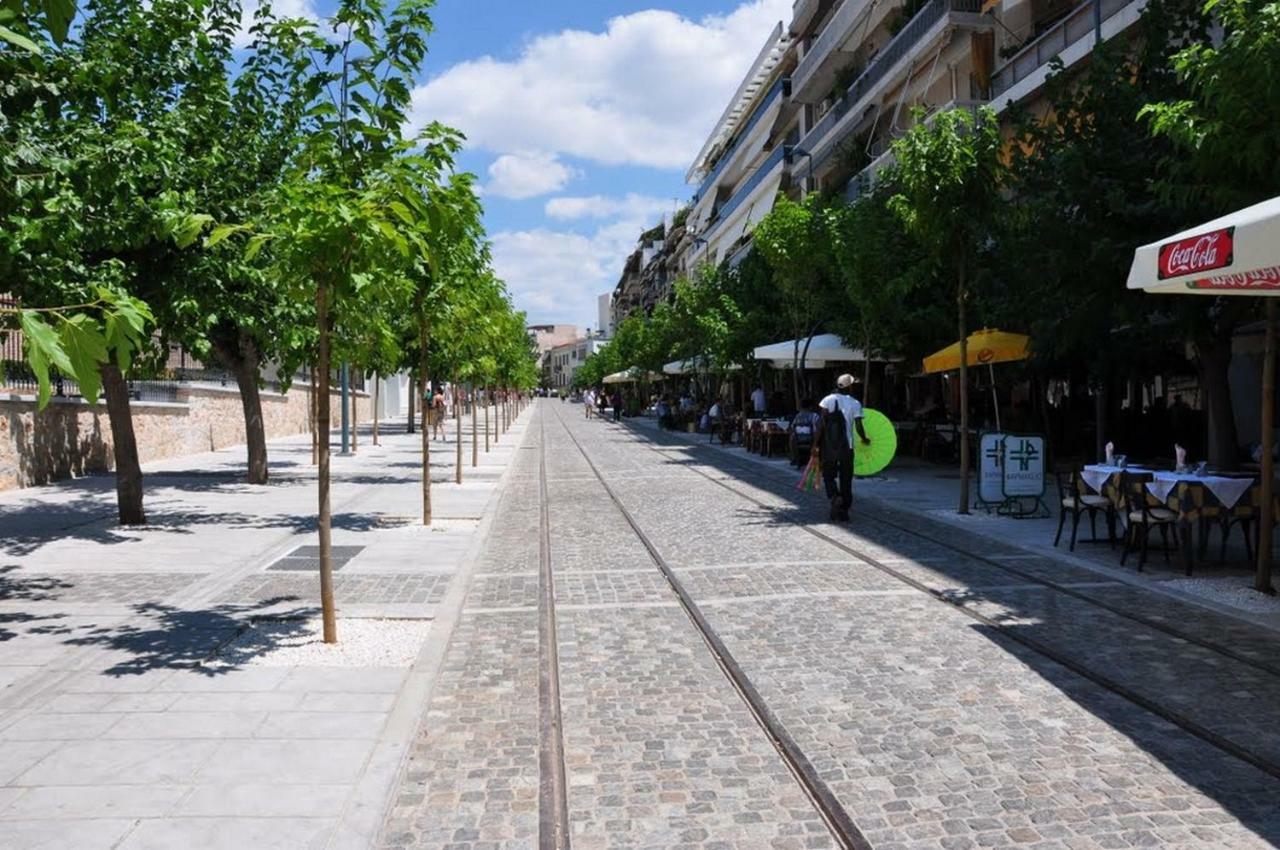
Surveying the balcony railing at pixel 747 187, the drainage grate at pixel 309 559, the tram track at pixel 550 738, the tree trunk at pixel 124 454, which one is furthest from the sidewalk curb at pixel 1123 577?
the balcony railing at pixel 747 187

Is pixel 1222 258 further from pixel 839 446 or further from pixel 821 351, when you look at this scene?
pixel 821 351

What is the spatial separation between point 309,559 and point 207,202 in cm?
406

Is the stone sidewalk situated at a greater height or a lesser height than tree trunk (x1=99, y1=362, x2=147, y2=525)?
lesser

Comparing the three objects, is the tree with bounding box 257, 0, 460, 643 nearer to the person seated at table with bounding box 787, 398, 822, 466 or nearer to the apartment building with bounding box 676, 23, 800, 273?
the person seated at table with bounding box 787, 398, 822, 466

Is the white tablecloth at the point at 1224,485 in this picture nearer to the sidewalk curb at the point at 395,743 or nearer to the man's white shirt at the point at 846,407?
the man's white shirt at the point at 846,407

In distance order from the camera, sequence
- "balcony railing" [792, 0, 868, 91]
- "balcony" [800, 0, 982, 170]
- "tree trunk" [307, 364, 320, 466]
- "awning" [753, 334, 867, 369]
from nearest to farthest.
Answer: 1. "tree trunk" [307, 364, 320, 466]
2. "awning" [753, 334, 867, 369]
3. "balcony" [800, 0, 982, 170]
4. "balcony railing" [792, 0, 868, 91]

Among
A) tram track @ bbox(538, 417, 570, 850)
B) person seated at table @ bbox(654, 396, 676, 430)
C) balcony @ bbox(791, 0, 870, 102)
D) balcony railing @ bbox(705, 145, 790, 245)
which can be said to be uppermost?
balcony @ bbox(791, 0, 870, 102)

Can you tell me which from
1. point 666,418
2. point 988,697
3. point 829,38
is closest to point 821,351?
Result: point 988,697

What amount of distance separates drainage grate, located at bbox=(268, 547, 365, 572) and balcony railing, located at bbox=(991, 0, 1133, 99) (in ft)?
54.0

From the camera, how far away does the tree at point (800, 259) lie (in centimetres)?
2455

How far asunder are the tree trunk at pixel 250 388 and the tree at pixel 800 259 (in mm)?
11986

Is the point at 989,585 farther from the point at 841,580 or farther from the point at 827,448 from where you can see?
the point at 827,448

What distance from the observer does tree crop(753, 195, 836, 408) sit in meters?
24.5

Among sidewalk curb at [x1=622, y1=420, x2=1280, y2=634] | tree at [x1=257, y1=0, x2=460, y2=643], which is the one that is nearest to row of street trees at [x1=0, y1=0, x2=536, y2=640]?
tree at [x1=257, y1=0, x2=460, y2=643]
